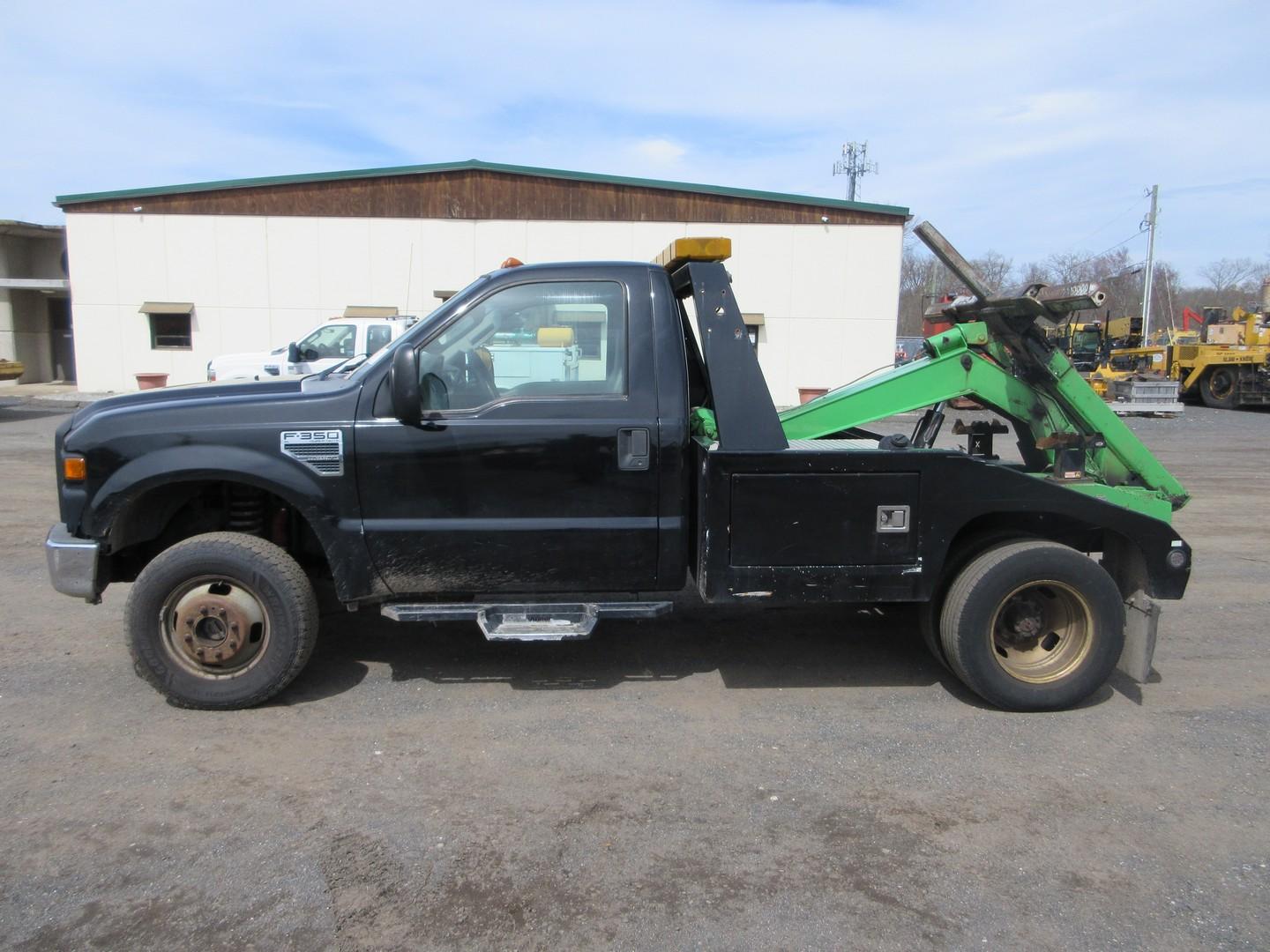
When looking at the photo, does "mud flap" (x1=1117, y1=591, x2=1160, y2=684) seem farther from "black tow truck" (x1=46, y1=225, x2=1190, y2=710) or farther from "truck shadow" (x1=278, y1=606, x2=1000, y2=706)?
"truck shadow" (x1=278, y1=606, x2=1000, y2=706)

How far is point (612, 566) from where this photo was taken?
14.0 feet

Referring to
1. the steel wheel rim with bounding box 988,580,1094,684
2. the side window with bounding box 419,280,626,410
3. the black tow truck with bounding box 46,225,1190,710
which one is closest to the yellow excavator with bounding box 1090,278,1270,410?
the steel wheel rim with bounding box 988,580,1094,684

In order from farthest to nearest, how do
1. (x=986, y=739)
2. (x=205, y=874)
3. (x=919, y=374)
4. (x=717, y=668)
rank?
(x=717, y=668)
(x=919, y=374)
(x=986, y=739)
(x=205, y=874)

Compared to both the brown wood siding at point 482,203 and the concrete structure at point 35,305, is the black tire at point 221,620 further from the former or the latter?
the concrete structure at point 35,305

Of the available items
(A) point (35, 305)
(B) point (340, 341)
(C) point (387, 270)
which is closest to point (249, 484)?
(B) point (340, 341)

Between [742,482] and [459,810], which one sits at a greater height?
[742,482]

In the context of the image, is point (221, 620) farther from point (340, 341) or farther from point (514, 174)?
point (514, 174)

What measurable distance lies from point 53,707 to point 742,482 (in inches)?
133

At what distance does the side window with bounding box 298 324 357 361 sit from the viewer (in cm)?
1545

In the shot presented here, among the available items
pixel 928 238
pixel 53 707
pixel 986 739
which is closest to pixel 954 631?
pixel 986 739

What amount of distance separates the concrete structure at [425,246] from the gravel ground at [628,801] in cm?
1865

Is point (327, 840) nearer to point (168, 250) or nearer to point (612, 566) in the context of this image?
point (612, 566)

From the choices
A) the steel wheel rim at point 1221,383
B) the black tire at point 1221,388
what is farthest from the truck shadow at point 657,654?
the steel wheel rim at point 1221,383

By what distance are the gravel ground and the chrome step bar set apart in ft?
1.40
